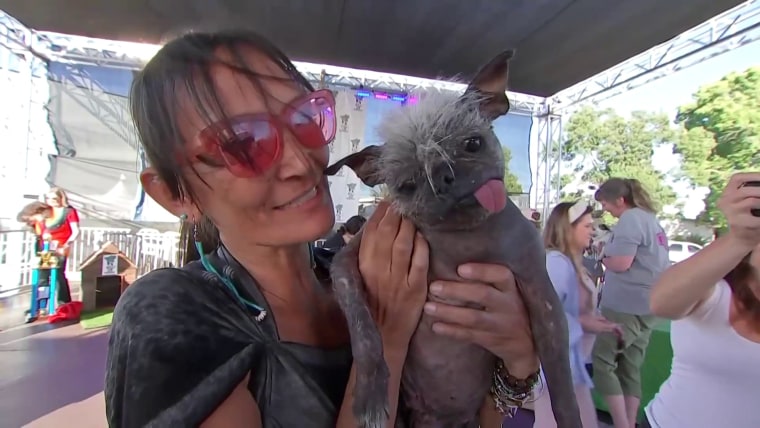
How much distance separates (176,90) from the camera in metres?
1.00

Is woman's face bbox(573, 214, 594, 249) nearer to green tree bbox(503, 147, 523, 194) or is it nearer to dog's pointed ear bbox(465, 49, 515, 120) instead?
green tree bbox(503, 147, 523, 194)

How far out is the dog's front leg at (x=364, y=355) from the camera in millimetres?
1015

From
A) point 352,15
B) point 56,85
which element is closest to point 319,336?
point 352,15

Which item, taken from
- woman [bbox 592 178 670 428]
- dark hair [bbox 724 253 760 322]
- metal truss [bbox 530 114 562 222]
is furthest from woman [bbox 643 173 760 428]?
metal truss [bbox 530 114 562 222]

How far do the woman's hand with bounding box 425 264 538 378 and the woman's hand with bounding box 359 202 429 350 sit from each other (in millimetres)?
52

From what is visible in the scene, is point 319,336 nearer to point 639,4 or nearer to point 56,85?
point 639,4

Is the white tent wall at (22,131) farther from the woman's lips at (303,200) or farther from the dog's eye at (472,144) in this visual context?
the dog's eye at (472,144)

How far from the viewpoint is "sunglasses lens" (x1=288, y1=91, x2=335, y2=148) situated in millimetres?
1094

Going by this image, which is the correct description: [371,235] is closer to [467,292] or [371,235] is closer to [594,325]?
[467,292]

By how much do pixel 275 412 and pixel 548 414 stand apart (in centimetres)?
245

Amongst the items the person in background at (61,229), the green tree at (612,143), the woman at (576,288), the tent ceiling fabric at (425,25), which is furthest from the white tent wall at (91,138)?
the green tree at (612,143)

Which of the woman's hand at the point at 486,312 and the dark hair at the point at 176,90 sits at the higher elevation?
the dark hair at the point at 176,90

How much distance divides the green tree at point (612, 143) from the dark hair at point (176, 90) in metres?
20.9

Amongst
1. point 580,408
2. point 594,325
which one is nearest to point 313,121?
point 580,408
